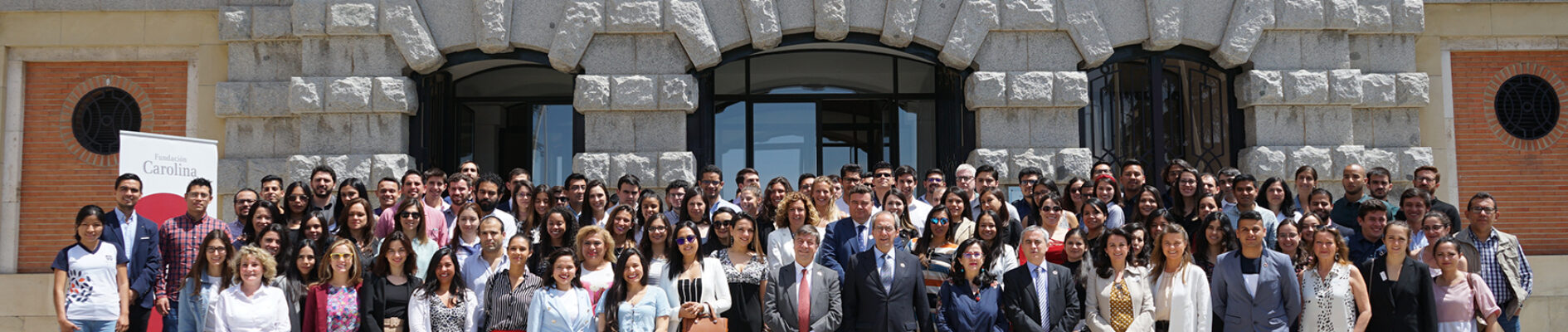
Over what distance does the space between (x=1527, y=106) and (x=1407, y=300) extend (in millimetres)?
6161

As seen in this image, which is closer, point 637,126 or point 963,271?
point 963,271

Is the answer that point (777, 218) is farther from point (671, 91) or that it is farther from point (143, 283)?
point (143, 283)

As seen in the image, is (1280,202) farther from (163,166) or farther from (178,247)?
(163,166)

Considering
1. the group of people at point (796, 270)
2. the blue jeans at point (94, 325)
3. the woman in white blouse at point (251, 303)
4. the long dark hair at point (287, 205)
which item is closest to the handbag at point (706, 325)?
the group of people at point (796, 270)

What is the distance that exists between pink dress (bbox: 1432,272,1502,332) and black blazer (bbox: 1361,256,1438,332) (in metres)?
0.13

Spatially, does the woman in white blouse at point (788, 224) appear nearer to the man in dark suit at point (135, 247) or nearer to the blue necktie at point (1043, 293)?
the blue necktie at point (1043, 293)

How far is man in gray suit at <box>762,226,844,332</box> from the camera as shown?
7.79 m

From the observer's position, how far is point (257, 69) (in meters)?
12.0

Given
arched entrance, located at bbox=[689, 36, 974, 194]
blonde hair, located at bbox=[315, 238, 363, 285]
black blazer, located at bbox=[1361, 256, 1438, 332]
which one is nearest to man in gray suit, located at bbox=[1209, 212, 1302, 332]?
black blazer, located at bbox=[1361, 256, 1438, 332]

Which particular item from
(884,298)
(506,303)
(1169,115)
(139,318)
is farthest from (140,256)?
(1169,115)

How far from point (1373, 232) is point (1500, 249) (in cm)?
99

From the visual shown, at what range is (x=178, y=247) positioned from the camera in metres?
8.88

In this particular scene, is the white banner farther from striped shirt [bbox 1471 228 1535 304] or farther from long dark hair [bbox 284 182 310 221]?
striped shirt [bbox 1471 228 1535 304]

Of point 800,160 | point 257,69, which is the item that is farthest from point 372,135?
point 800,160
